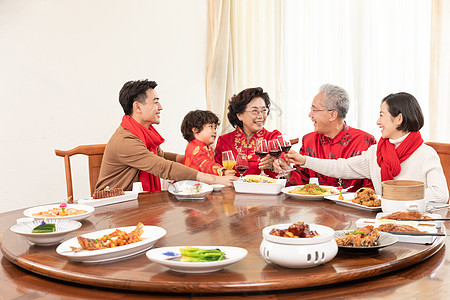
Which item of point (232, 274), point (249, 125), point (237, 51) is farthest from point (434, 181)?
point (237, 51)

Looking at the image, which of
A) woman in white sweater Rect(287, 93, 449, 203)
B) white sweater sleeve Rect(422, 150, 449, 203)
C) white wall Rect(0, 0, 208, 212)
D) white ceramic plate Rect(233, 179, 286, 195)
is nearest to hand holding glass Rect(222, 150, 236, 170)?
white ceramic plate Rect(233, 179, 286, 195)

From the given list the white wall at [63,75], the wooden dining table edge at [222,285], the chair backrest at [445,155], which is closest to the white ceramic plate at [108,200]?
the wooden dining table edge at [222,285]

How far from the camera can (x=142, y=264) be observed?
1.37 metres

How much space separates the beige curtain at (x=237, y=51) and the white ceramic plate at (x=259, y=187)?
2.56 m

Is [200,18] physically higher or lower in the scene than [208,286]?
higher

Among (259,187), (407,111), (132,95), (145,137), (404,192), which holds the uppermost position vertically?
(132,95)

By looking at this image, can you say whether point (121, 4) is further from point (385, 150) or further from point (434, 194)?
point (434, 194)

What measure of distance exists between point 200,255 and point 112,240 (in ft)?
1.09

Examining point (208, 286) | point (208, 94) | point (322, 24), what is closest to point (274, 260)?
point (208, 286)

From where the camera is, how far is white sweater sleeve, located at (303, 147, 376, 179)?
272 cm

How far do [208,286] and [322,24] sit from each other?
151 inches

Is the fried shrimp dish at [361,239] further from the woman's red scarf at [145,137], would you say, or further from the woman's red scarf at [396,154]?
the woman's red scarf at [145,137]

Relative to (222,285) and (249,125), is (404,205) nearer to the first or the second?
(222,285)

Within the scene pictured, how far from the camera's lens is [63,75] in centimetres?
380
